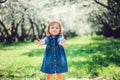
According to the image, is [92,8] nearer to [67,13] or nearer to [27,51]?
[67,13]

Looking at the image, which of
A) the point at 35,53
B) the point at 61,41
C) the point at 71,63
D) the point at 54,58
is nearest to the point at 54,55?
the point at 54,58

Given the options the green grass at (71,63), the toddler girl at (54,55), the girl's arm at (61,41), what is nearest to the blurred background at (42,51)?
the green grass at (71,63)

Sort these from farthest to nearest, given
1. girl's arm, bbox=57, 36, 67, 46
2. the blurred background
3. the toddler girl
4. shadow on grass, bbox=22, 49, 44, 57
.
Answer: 1. shadow on grass, bbox=22, 49, 44, 57
2. the blurred background
3. the toddler girl
4. girl's arm, bbox=57, 36, 67, 46

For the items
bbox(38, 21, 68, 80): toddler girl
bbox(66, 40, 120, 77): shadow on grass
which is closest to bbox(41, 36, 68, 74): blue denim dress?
bbox(38, 21, 68, 80): toddler girl

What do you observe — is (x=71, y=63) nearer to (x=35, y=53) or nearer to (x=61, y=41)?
(x=35, y=53)

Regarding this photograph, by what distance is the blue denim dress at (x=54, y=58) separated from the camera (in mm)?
4672

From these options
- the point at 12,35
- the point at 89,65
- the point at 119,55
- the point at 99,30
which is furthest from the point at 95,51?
the point at 99,30

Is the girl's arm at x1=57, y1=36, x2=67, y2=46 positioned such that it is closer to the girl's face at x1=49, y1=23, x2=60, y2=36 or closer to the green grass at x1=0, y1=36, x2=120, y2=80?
the girl's face at x1=49, y1=23, x2=60, y2=36

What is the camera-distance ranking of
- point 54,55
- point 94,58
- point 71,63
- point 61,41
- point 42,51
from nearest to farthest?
1. point 61,41
2. point 54,55
3. point 71,63
4. point 42,51
5. point 94,58

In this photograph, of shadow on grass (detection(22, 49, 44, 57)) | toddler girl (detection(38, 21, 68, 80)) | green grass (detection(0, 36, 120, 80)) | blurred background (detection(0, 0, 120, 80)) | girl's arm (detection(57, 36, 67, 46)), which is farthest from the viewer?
shadow on grass (detection(22, 49, 44, 57))

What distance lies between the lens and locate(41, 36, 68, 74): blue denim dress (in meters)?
4.67

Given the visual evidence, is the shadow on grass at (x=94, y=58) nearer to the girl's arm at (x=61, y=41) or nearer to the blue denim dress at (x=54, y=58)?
the blue denim dress at (x=54, y=58)

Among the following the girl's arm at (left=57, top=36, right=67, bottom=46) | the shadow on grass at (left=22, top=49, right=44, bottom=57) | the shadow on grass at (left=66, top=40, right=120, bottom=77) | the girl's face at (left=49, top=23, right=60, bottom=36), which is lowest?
the shadow on grass at (left=66, top=40, right=120, bottom=77)

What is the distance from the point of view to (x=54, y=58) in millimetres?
4684
